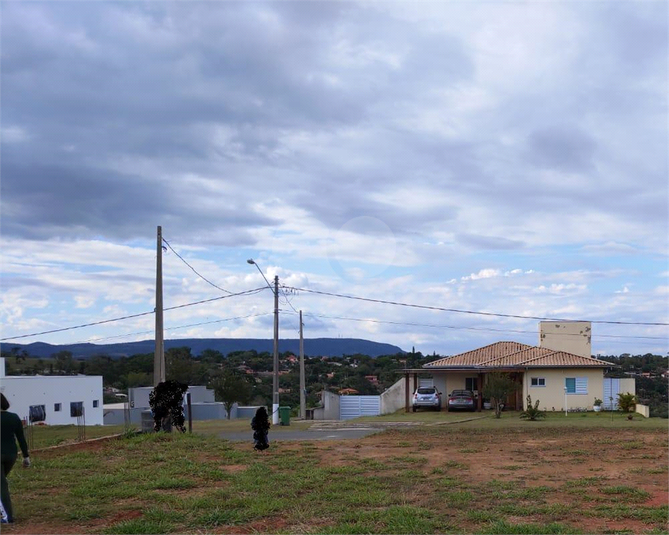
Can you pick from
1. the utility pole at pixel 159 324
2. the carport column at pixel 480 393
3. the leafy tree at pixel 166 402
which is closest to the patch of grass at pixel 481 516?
the leafy tree at pixel 166 402

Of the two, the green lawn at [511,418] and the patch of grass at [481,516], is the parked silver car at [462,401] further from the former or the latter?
the patch of grass at [481,516]

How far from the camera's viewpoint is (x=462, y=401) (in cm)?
3762

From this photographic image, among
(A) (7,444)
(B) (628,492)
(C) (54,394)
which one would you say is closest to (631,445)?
(B) (628,492)

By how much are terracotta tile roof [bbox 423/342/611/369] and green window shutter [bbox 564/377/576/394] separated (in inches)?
33.1

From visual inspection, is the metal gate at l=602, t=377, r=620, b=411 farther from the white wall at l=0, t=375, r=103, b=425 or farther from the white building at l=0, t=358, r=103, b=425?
the white wall at l=0, t=375, r=103, b=425

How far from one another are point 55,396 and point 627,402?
35027 millimetres

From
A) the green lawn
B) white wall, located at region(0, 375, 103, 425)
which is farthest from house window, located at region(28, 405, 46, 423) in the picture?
the green lawn

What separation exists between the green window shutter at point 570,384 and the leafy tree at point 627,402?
2570mm

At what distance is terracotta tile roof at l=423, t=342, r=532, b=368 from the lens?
4341 centimetres

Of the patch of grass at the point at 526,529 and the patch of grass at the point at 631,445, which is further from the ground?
the patch of grass at the point at 526,529

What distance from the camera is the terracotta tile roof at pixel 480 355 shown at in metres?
43.4

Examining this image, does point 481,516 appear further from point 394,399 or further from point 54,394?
point 54,394

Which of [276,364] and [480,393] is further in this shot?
[480,393]

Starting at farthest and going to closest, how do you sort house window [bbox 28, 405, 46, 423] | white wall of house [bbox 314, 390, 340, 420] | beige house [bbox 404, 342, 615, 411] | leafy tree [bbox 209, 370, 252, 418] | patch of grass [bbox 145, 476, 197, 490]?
house window [bbox 28, 405, 46, 423]
white wall of house [bbox 314, 390, 340, 420]
leafy tree [bbox 209, 370, 252, 418]
beige house [bbox 404, 342, 615, 411]
patch of grass [bbox 145, 476, 197, 490]
